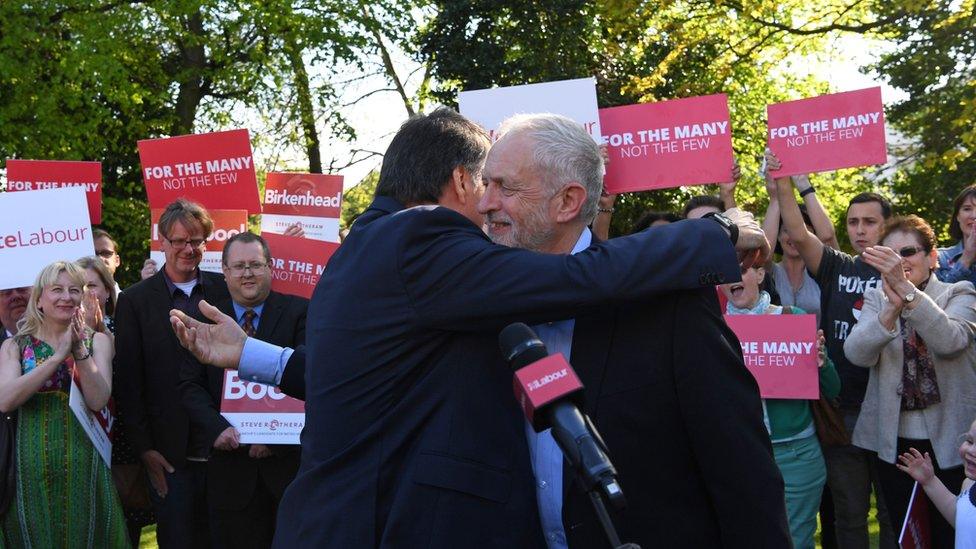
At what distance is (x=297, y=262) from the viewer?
25.5ft

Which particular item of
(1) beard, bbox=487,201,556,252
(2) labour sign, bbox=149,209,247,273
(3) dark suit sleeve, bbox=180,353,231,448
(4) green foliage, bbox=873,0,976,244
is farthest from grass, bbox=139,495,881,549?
(1) beard, bbox=487,201,556,252

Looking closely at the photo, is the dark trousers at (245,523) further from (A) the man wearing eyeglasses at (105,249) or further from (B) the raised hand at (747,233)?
(B) the raised hand at (747,233)

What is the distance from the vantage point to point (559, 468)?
280cm

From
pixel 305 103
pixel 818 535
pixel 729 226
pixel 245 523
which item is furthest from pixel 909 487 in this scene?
pixel 305 103

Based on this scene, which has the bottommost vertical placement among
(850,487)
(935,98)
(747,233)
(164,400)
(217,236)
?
(850,487)

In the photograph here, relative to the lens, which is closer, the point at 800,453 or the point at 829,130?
the point at 800,453

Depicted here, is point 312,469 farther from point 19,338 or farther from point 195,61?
point 195,61

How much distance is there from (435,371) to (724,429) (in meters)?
0.69

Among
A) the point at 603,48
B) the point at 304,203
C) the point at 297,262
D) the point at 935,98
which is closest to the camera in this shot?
the point at 297,262

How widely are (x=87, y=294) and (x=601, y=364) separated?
16.7 feet

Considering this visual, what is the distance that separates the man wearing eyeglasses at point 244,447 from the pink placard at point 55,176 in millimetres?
2544

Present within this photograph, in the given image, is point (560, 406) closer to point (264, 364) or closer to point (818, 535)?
point (264, 364)

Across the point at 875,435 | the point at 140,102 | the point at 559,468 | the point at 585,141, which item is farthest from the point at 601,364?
the point at 140,102

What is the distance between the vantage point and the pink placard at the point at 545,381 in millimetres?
2295
